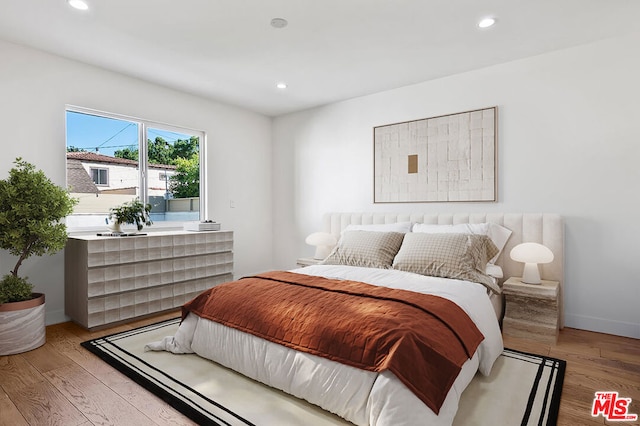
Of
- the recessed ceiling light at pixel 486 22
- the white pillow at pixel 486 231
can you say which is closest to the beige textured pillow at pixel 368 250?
the white pillow at pixel 486 231

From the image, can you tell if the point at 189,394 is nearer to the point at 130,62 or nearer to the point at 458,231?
the point at 458,231

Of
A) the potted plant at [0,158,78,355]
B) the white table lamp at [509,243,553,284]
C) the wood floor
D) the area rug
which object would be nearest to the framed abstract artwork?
the white table lamp at [509,243,553,284]

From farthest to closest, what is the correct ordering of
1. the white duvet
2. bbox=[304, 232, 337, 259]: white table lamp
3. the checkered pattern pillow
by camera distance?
1. bbox=[304, 232, 337, 259]: white table lamp
2. the checkered pattern pillow
3. the white duvet

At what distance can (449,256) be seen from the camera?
2.89m

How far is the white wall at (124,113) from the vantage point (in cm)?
309

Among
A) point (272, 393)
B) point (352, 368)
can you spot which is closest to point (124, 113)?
point (272, 393)

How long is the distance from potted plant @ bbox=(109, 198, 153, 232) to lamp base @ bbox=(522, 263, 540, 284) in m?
3.73

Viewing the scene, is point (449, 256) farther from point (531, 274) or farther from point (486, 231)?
point (531, 274)

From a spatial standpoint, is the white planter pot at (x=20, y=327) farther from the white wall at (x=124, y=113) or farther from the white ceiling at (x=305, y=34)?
the white ceiling at (x=305, y=34)

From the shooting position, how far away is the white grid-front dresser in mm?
3145

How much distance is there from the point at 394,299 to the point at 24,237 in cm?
282

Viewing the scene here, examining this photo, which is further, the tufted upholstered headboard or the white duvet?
the tufted upholstered headboard

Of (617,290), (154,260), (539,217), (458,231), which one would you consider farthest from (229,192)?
(617,290)

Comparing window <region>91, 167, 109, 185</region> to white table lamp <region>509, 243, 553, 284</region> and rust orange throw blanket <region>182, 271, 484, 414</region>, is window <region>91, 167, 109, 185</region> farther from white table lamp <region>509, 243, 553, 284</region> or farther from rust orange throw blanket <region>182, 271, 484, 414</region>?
white table lamp <region>509, 243, 553, 284</region>
